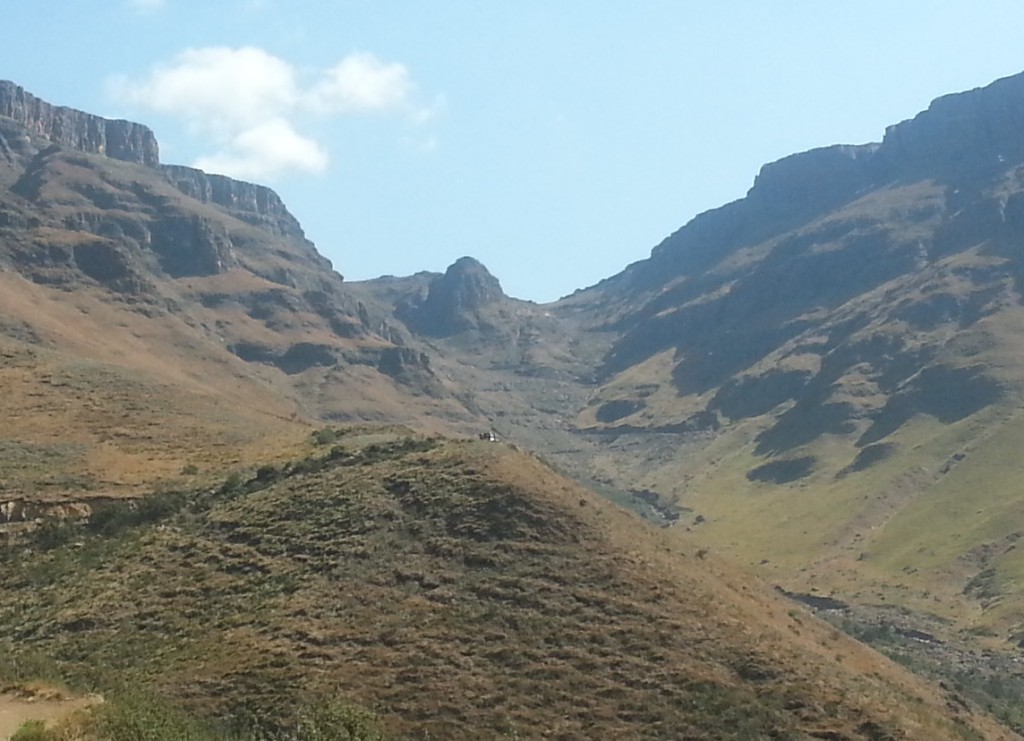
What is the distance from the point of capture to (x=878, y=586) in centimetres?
13450

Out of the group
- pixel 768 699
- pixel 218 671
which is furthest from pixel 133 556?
pixel 768 699

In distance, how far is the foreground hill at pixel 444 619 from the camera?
35781 mm

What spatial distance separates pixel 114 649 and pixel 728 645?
22.6 metres

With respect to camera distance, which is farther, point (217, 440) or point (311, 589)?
point (217, 440)

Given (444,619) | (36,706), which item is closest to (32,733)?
(36,706)

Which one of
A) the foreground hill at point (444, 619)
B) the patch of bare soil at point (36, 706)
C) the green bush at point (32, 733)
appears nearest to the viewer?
the green bush at point (32, 733)

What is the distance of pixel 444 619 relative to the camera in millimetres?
40656

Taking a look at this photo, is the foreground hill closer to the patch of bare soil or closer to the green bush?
the patch of bare soil

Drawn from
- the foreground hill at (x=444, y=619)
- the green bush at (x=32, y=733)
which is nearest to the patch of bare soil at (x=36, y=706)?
the green bush at (x=32, y=733)

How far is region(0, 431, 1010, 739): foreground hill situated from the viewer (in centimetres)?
3578

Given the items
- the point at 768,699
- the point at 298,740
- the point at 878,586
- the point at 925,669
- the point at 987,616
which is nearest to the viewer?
the point at 298,740

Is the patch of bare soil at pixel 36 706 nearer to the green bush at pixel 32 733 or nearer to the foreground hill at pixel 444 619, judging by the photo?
the green bush at pixel 32 733

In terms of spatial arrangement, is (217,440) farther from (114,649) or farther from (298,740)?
(298,740)

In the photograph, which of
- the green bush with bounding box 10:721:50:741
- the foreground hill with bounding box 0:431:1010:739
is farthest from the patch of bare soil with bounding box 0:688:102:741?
the foreground hill with bounding box 0:431:1010:739
